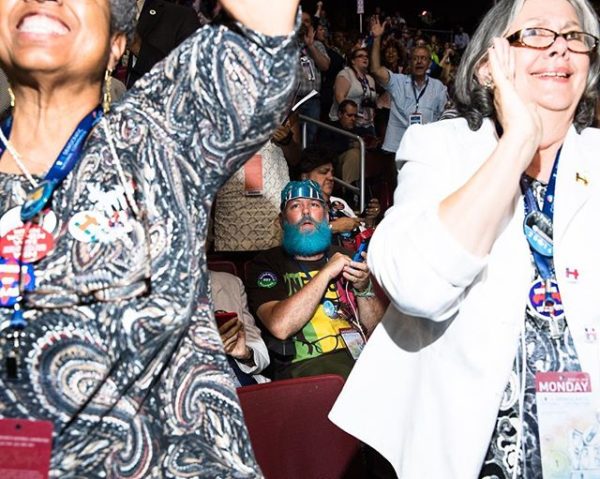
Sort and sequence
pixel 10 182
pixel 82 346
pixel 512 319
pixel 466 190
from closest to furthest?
1. pixel 82 346
2. pixel 10 182
3. pixel 466 190
4. pixel 512 319

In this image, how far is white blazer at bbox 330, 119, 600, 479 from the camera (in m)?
1.91

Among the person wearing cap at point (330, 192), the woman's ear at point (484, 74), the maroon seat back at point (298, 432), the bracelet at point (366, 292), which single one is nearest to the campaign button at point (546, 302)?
the woman's ear at point (484, 74)

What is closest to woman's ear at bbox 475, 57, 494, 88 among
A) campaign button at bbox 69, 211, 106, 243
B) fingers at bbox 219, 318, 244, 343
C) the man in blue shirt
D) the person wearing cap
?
campaign button at bbox 69, 211, 106, 243

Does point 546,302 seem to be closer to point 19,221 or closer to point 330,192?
point 19,221

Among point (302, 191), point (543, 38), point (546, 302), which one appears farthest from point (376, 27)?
point (546, 302)

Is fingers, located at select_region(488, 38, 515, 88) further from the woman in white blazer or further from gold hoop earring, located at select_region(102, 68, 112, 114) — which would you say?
gold hoop earring, located at select_region(102, 68, 112, 114)

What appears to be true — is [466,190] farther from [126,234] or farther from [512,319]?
[126,234]

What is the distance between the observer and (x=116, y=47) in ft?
5.84

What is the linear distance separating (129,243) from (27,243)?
0.17 metres

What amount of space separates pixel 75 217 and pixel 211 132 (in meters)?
0.28

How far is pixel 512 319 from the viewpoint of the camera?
204cm

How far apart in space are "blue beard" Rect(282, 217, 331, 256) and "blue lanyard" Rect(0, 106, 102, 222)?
289cm

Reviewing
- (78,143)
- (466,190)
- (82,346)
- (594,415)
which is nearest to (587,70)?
(466,190)

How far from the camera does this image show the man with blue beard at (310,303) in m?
4.12
